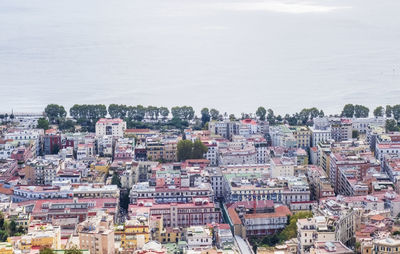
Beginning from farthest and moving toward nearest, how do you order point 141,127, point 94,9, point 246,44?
point 94,9 → point 246,44 → point 141,127

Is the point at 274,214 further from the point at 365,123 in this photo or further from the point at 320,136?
the point at 365,123

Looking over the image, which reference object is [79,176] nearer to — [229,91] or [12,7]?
[229,91]

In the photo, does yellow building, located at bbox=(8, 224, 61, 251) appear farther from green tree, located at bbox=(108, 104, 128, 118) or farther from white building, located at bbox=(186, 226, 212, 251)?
green tree, located at bbox=(108, 104, 128, 118)

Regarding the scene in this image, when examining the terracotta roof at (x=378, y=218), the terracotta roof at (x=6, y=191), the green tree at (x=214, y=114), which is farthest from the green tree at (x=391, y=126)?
the terracotta roof at (x=6, y=191)

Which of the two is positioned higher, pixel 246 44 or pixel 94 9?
pixel 94 9

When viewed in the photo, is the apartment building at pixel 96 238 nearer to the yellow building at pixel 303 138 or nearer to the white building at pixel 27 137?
the white building at pixel 27 137

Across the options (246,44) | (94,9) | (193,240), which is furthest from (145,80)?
(94,9)

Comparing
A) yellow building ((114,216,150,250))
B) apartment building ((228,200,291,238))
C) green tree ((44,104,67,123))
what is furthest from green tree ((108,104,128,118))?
yellow building ((114,216,150,250))

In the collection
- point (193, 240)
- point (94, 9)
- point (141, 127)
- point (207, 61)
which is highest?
point (94, 9)
